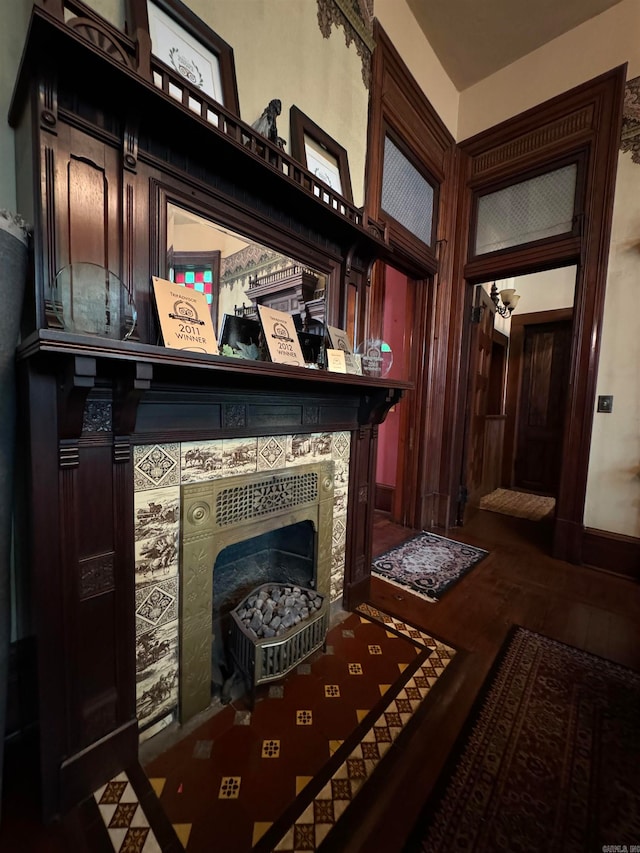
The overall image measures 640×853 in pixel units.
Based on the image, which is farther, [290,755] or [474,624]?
[474,624]

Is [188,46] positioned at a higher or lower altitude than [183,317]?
higher

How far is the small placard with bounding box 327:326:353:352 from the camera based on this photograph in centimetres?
159

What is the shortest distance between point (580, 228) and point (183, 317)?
2974mm

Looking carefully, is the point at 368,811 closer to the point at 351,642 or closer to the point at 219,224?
the point at 351,642

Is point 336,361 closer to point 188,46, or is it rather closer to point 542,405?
point 188,46

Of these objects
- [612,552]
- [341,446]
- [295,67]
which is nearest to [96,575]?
[341,446]

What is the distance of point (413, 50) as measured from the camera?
8.05 feet

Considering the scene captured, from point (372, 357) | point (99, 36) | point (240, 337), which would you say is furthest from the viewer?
point (372, 357)

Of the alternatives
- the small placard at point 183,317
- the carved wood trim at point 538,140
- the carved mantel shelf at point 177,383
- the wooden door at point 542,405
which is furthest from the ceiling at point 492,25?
the small placard at point 183,317

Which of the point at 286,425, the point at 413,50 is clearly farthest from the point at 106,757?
the point at 413,50

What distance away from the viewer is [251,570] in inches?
69.9

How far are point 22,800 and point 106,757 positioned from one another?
227 millimetres

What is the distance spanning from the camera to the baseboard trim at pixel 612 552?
2.31 meters

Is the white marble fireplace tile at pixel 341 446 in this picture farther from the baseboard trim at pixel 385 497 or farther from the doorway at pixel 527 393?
the doorway at pixel 527 393
